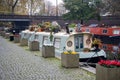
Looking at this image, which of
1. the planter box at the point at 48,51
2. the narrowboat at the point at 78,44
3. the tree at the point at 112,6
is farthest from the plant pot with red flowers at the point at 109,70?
the tree at the point at 112,6

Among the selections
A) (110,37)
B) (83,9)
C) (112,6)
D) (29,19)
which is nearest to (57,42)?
(110,37)

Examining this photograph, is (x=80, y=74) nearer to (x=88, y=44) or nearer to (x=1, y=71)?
(x=1, y=71)

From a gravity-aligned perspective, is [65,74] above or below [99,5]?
below

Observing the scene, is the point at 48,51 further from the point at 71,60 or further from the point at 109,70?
the point at 109,70

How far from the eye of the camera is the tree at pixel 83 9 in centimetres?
5791

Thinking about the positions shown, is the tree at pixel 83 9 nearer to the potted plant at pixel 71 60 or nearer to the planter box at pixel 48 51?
the planter box at pixel 48 51

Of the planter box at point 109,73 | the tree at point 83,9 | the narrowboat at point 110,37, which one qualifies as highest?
the tree at point 83,9

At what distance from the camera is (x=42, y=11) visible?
8362 centimetres

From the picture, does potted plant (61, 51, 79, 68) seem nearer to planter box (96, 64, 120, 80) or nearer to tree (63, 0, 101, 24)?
planter box (96, 64, 120, 80)

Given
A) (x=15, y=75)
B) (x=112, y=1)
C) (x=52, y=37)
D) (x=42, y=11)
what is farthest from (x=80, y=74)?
(x=42, y=11)

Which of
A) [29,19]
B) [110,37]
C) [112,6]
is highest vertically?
[112,6]

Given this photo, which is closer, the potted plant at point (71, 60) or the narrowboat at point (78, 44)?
the potted plant at point (71, 60)

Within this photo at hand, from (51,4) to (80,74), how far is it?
97498 millimetres

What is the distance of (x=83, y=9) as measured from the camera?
58.0 meters
